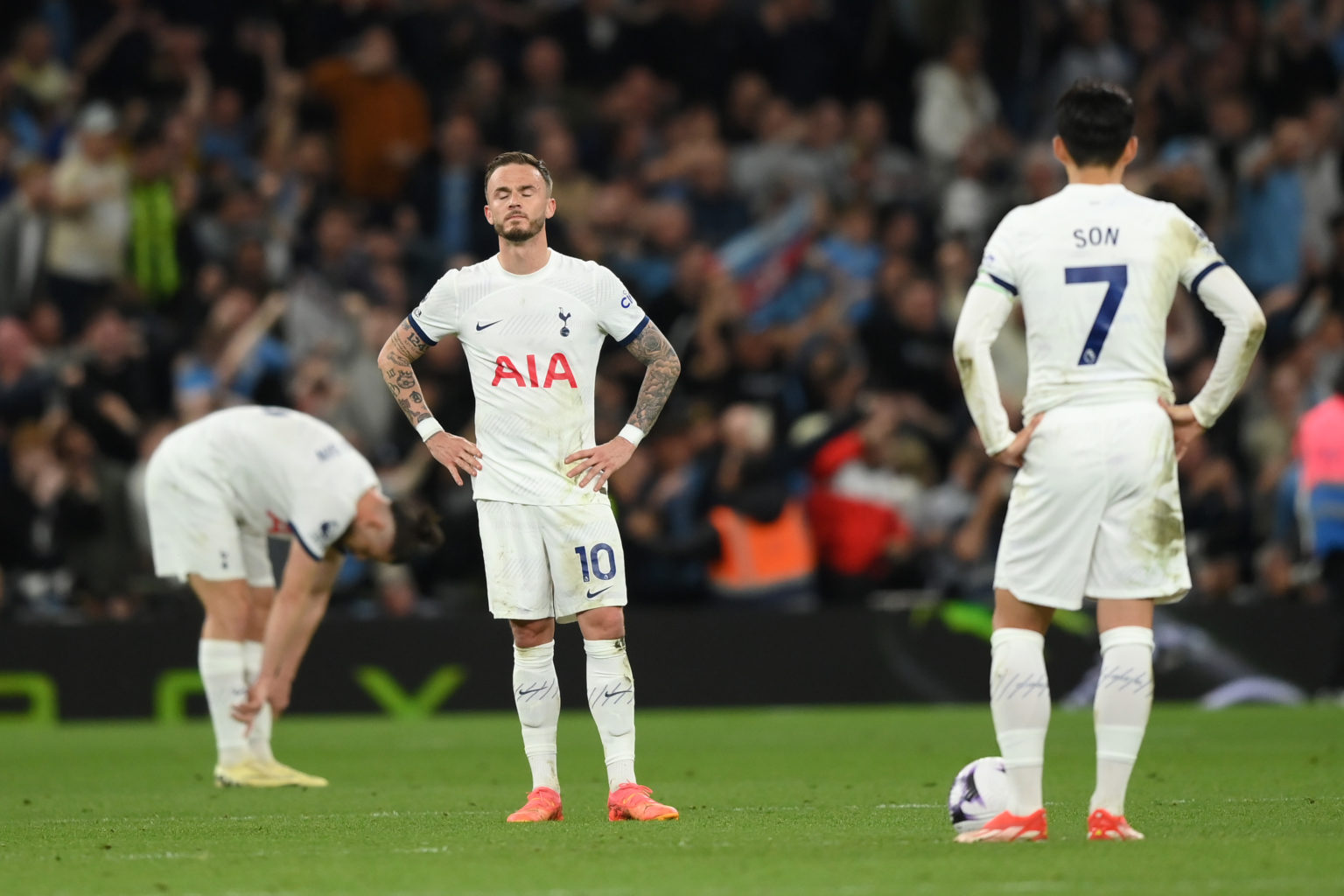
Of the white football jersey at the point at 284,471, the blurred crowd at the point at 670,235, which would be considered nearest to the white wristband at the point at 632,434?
the white football jersey at the point at 284,471

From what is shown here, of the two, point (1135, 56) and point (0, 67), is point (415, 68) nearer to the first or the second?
point (0, 67)

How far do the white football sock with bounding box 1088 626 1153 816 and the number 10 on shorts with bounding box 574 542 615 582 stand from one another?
224 centimetres

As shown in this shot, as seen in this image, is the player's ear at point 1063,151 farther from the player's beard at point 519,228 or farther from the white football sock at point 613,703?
the white football sock at point 613,703

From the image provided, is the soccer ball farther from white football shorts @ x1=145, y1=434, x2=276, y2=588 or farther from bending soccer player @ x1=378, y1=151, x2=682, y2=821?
white football shorts @ x1=145, y1=434, x2=276, y2=588

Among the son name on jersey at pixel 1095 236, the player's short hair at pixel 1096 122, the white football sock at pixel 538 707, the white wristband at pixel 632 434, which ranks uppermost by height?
the player's short hair at pixel 1096 122

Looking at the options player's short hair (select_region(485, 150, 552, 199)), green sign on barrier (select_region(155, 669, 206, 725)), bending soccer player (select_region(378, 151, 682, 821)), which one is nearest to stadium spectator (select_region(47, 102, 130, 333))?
green sign on barrier (select_region(155, 669, 206, 725))

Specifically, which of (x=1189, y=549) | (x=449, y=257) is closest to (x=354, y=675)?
(x=449, y=257)

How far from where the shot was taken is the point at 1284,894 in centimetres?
585

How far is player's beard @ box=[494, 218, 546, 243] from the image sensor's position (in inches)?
334

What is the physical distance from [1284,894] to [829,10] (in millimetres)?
16888

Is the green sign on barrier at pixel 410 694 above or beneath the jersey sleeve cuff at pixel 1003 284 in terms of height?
beneath

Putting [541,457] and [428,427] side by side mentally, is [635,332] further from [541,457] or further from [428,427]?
[428,427]

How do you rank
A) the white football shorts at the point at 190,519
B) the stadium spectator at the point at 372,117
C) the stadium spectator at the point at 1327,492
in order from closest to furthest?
1. the white football shorts at the point at 190,519
2. the stadium spectator at the point at 1327,492
3. the stadium spectator at the point at 372,117

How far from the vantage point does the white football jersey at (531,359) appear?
27.9 feet
